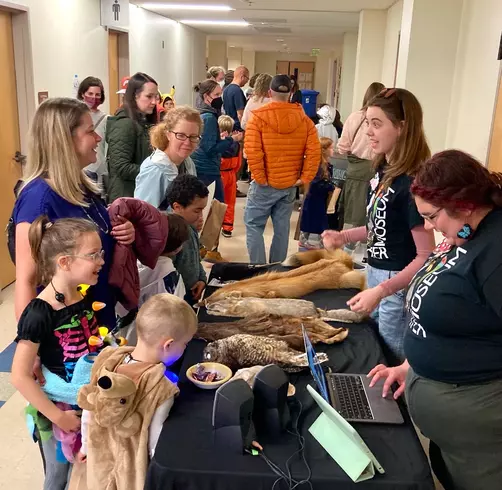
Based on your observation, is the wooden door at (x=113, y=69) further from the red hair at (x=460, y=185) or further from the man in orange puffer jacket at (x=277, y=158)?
the red hair at (x=460, y=185)

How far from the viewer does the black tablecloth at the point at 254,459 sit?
1.25m

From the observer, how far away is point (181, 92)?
37.3 feet

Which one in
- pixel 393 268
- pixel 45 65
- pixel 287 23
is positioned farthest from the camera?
pixel 287 23

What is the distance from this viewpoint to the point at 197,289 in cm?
246

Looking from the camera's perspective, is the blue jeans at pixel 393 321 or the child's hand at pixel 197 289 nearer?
the blue jeans at pixel 393 321

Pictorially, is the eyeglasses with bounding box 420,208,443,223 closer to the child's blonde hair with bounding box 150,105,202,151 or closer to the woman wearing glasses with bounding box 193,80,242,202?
the child's blonde hair with bounding box 150,105,202,151

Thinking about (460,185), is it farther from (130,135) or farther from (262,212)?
(262,212)

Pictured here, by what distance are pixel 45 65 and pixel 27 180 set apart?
133 inches

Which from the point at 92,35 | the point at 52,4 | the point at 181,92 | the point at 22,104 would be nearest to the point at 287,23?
the point at 181,92

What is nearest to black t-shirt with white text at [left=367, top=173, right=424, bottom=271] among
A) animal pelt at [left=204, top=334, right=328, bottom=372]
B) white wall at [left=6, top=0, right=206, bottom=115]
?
animal pelt at [left=204, top=334, right=328, bottom=372]

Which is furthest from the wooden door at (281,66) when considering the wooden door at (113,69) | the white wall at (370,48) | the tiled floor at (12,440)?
the tiled floor at (12,440)

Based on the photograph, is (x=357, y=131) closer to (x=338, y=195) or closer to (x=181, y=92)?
(x=338, y=195)

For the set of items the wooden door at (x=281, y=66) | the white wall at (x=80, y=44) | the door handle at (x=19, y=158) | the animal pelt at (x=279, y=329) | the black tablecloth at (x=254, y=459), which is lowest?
the black tablecloth at (x=254, y=459)

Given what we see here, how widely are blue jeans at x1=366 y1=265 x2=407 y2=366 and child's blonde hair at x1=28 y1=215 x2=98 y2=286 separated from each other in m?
1.08
